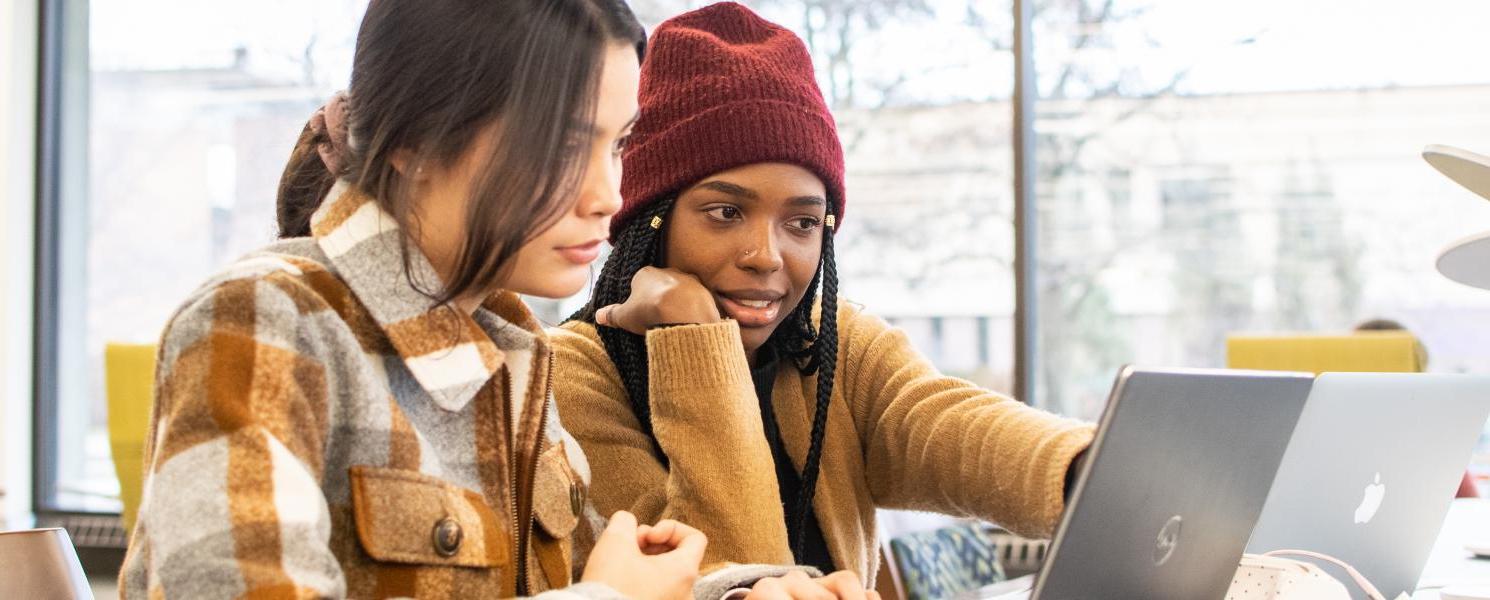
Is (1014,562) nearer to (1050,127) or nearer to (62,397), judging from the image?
(1050,127)

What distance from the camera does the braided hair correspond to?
1.55 m

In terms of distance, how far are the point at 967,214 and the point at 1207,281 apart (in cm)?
67

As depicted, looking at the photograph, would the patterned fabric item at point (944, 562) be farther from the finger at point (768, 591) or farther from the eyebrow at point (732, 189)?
the finger at point (768, 591)

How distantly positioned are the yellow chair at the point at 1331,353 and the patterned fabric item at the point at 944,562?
0.74 meters

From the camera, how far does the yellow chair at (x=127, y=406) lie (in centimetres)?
331

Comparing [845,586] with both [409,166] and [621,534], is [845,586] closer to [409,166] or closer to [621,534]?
[621,534]

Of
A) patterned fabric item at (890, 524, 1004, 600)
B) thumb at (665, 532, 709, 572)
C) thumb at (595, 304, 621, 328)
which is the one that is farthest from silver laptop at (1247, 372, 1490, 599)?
patterned fabric item at (890, 524, 1004, 600)

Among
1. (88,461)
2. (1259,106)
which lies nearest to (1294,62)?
(1259,106)

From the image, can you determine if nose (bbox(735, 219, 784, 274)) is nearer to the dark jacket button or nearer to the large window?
the dark jacket button

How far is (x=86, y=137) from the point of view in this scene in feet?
14.7

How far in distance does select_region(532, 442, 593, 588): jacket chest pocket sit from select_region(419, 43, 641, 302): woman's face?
0.16 metres

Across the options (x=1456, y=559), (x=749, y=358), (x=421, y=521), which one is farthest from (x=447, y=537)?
(x=1456, y=559)

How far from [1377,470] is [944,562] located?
1.35 metres

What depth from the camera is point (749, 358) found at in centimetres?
166
